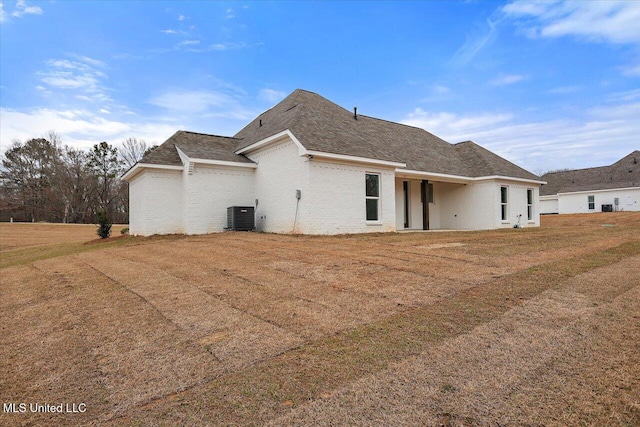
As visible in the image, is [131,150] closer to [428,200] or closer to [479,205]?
[428,200]

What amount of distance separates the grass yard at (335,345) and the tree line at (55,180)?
4018 cm

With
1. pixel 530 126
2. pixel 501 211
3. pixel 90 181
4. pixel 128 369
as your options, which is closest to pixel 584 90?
pixel 501 211

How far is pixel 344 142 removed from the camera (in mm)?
13320

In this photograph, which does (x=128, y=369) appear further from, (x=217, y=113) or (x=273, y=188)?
(x=217, y=113)

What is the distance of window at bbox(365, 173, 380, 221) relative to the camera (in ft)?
44.4

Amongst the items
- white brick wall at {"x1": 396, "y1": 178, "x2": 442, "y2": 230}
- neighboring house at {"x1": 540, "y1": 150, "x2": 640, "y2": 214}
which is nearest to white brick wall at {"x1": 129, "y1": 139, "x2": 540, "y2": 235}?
white brick wall at {"x1": 396, "y1": 178, "x2": 442, "y2": 230}

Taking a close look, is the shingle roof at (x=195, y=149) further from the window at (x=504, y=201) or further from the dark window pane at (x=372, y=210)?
the window at (x=504, y=201)

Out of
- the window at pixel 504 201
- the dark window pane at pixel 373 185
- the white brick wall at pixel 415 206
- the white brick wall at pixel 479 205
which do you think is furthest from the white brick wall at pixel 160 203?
the window at pixel 504 201

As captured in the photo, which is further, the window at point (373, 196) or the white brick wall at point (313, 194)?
the window at point (373, 196)

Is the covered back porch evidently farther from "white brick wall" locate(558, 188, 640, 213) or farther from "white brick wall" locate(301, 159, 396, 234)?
"white brick wall" locate(558, 188, 640, 213)

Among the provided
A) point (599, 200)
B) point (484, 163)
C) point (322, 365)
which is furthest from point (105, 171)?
point (599, 200)

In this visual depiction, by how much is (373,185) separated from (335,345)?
11.0 m

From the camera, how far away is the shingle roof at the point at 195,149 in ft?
45.4

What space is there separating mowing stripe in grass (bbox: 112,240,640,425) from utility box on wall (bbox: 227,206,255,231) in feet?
34.6
